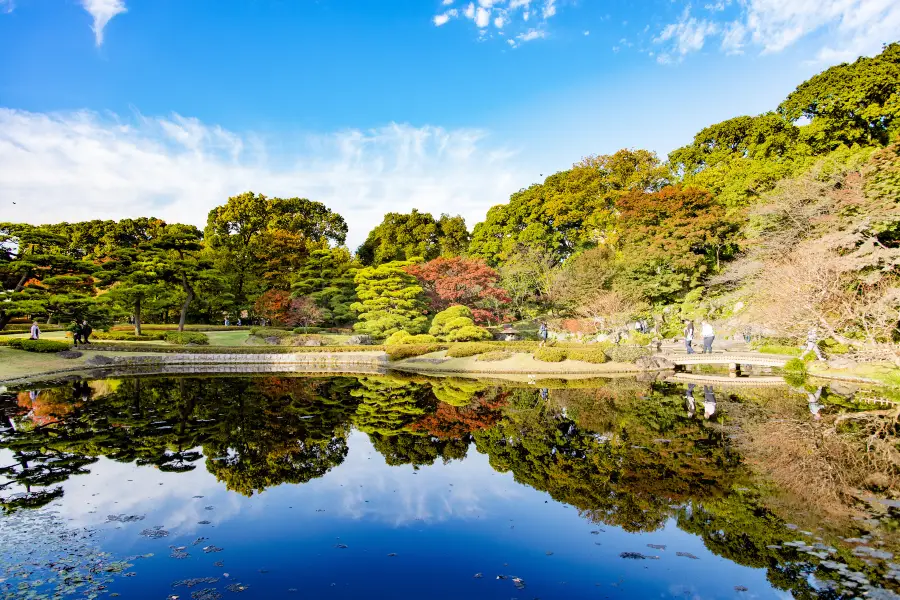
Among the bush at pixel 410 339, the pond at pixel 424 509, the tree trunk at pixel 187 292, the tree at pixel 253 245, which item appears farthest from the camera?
the tree at pixel 253 245

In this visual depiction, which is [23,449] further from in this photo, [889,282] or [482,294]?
[482,294]

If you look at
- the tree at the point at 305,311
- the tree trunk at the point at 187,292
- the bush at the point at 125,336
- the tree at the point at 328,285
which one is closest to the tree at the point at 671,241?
the tree at the point at 328,285

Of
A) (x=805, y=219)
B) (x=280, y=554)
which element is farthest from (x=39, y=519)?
(x=805, y=219)

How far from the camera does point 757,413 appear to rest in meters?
12.8

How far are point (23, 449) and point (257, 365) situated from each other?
16.8m

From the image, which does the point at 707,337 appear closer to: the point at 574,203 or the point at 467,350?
the point at 467,350

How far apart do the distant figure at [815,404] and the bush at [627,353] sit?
25.3 feet

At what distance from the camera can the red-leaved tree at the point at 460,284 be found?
3450cm

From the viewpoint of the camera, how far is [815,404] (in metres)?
13.6

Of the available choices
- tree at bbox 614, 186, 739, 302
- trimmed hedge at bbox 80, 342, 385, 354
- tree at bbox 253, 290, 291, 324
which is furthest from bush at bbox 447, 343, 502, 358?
tree at bbox 253, 290, 291, 324

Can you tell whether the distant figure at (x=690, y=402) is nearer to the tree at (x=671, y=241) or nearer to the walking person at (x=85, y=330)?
the tree at (x=671, y=241)

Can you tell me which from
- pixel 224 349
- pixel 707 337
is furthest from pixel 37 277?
pixel 707 337

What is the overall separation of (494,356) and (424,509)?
16474mm

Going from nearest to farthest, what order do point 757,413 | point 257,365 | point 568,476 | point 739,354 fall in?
point 568,476 → point 757,413 → point 739,354 → point 257,365
